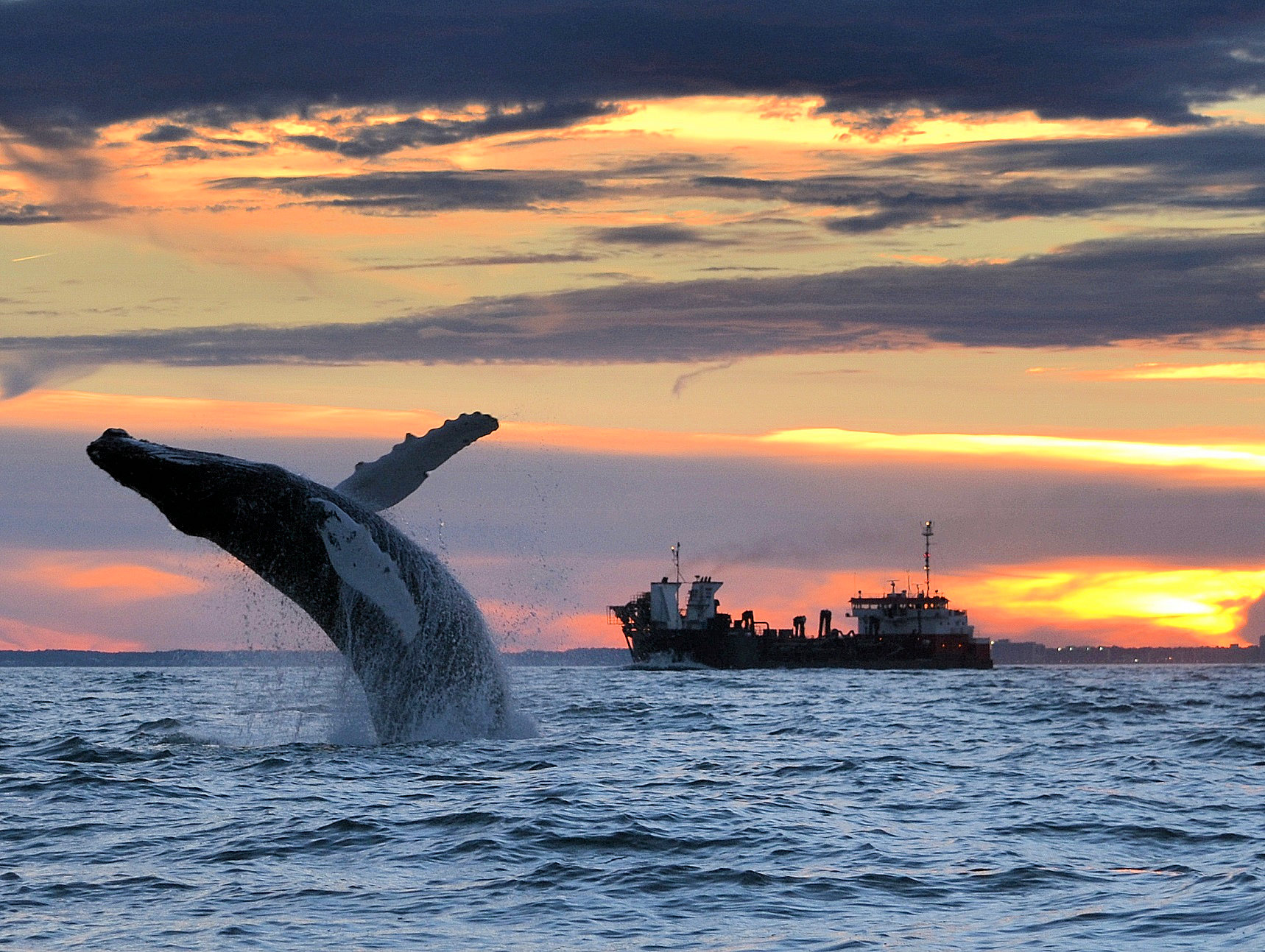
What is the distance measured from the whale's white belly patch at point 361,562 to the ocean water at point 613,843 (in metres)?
1.58

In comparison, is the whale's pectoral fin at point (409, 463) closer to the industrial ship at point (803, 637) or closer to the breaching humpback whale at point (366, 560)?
the breaching humpback whale at point (366, 560)

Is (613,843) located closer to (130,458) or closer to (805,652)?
Result: (130,458)

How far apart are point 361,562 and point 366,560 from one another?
0.15 ft

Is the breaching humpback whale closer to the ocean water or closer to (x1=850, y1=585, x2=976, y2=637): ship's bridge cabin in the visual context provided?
the ocean water

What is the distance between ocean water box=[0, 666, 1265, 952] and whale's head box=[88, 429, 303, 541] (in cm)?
235

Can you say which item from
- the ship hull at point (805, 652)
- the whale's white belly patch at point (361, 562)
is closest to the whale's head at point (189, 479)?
the whale's white belly patch at point (361, 562)

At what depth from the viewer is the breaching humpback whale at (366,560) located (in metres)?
12.7

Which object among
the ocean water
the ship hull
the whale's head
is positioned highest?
the whale's head

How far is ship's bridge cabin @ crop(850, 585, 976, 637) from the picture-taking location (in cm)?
10431

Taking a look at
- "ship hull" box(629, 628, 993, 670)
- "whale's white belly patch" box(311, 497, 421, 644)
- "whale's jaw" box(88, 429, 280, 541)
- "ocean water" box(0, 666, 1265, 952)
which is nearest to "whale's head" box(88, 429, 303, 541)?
"whale's jaw" box(88, 429, 280, 541)

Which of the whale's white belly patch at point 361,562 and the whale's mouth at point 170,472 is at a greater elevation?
the whale's mouth at point 170,472

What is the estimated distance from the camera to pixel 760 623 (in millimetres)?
107062

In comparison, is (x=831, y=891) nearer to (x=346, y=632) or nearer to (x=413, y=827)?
(x=413, y=827)

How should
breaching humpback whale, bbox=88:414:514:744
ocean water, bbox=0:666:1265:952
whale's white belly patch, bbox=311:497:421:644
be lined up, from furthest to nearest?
breaching humpback whale, bbox=88:414:514:744 → whale's white belly patch, bbox=311:497:421:644 → ocean water, bbox=0:666:1265:952
